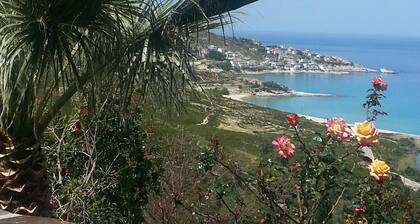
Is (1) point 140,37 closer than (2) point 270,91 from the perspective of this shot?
Yes

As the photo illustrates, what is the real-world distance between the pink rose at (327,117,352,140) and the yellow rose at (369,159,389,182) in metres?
0.22

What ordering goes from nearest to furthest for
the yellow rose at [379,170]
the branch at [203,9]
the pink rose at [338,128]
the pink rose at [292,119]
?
the yellow rose at [379,170], the pink rose at [338,128], the pink rose at [292,119], the branch at [203,9]

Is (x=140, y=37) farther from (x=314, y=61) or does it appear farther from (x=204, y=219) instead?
(x=314, y=61)

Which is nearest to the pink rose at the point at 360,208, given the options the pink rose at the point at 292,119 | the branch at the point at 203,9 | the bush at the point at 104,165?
the pink rose at the point at 292,119

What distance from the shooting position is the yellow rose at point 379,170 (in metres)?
3.04

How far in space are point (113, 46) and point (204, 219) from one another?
1784 mm

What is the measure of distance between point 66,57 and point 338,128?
1506mm

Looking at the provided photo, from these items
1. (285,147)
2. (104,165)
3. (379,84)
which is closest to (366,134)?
(285,147)

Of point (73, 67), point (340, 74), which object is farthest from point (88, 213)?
point (340, 74)

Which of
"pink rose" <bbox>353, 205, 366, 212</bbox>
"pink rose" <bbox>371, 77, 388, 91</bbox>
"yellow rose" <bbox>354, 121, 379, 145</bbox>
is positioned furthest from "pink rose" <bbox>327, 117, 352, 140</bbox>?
"pink rose" <bbox>371, 77, 388, 91</bbox>

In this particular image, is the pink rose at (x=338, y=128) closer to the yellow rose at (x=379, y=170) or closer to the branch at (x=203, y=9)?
the yellow rose at (x=379, y=170)

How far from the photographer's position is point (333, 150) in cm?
333

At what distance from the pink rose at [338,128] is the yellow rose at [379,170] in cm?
22

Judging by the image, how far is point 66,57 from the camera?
3.24 m
